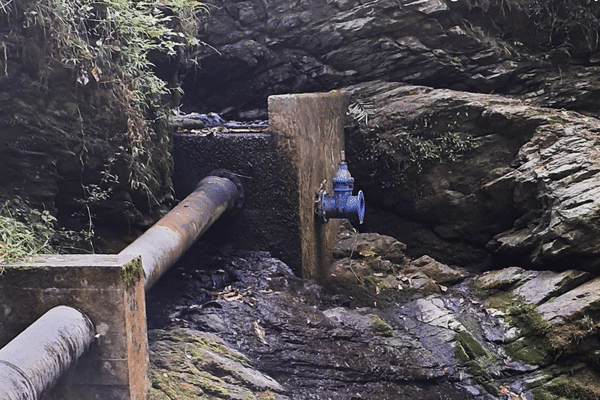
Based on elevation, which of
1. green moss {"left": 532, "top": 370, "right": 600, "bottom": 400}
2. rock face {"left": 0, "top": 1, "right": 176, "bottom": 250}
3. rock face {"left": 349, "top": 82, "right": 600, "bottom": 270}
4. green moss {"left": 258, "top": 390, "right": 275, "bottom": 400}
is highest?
rock face {"left": 0, "top": 1, "right": 176, "bottom": 250}

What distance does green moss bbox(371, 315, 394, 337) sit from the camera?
504 cm

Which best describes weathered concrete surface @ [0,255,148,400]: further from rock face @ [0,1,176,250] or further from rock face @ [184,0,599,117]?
rock face @ [184,0,599,117]

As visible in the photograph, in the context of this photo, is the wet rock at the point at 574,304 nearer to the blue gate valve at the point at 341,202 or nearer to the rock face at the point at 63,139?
the blue gate valve at the point at 341,202

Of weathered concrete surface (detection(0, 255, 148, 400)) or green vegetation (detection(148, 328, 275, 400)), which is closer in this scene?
weathered concrete surface (detection(0, 255, 148, 400))

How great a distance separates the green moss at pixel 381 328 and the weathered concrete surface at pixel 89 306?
2558 millimetres

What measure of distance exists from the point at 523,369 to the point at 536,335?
392 millimetres

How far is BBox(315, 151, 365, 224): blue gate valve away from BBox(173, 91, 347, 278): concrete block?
96 millimetres

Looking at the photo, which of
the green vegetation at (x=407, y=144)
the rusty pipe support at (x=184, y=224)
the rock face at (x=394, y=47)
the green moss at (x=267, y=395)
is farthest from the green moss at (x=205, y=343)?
the rock face at (x=394, y=47)

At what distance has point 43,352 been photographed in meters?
→ 2.45

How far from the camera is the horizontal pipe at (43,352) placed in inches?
88.3

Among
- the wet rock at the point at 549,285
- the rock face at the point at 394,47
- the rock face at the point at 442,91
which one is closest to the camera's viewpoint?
the wet rock at the point at 549,285

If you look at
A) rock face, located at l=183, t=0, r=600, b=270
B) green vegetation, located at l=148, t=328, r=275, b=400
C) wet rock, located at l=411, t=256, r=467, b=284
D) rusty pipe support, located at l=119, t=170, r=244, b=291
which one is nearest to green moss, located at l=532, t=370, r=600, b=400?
rock face, located at l=183, t=0, r=600, b=270

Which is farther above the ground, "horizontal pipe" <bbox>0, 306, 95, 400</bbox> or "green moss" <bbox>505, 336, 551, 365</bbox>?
"horizontal pipe" <bbox>0, 306, 95, 400</bbox>

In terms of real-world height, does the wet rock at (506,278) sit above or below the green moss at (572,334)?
above
